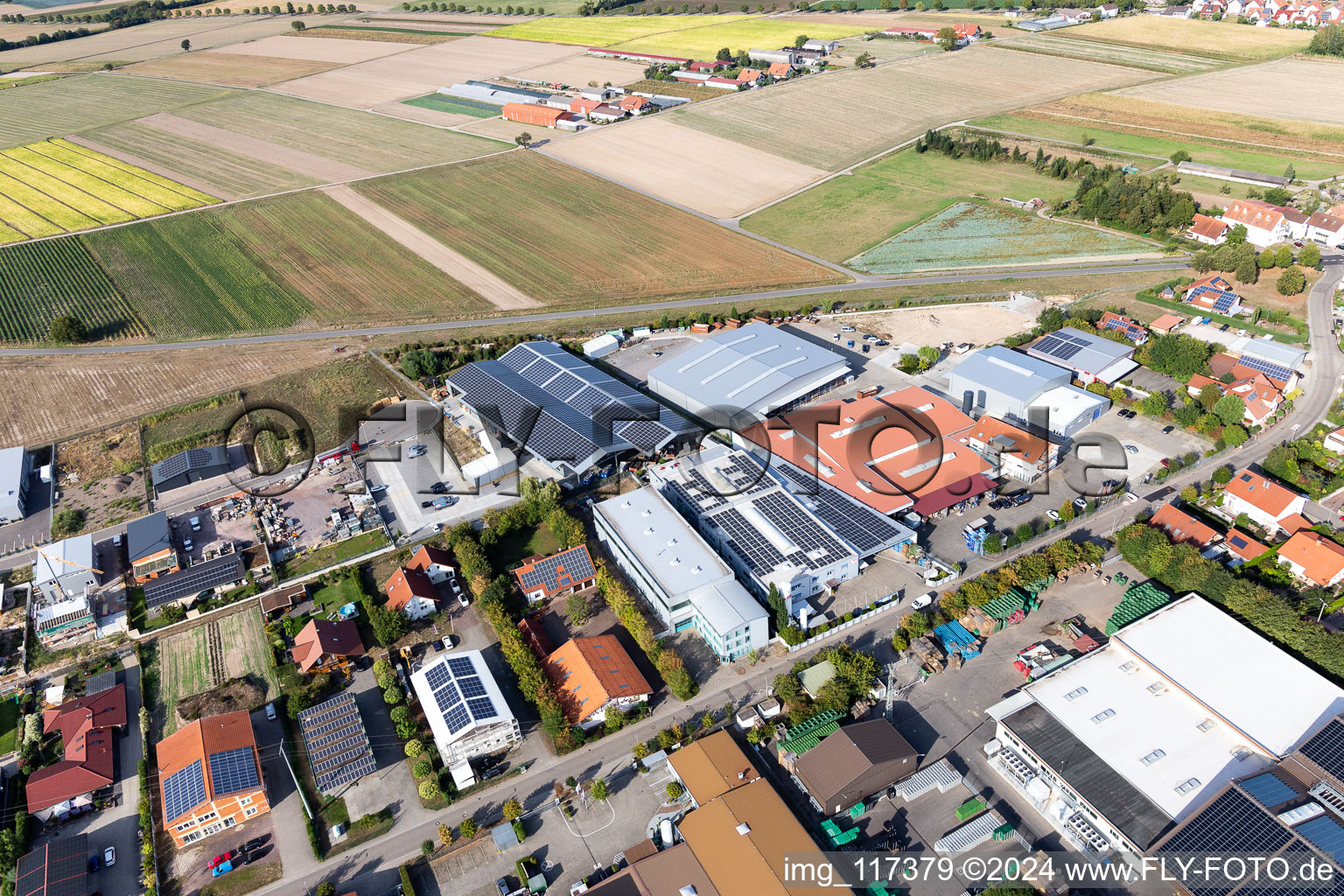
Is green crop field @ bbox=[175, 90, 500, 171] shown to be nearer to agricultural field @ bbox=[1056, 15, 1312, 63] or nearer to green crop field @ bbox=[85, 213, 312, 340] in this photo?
green crop field @ bbox=[85, 213, 312, 340]

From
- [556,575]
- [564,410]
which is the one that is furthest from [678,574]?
[564,410]

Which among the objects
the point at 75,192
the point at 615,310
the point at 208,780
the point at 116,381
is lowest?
the point at 208,780

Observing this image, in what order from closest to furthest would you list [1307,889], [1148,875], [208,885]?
[1307,889] → [1148,875] → [208,885]

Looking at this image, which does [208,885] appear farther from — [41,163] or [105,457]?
[41,163]

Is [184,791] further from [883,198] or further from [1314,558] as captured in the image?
[883,198]

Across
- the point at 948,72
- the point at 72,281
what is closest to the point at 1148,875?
the point at 72,281

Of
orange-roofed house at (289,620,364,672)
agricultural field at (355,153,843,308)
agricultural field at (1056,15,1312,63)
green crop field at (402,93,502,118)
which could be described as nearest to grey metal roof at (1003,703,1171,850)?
orange-roofed house at (289,620,364,672)
